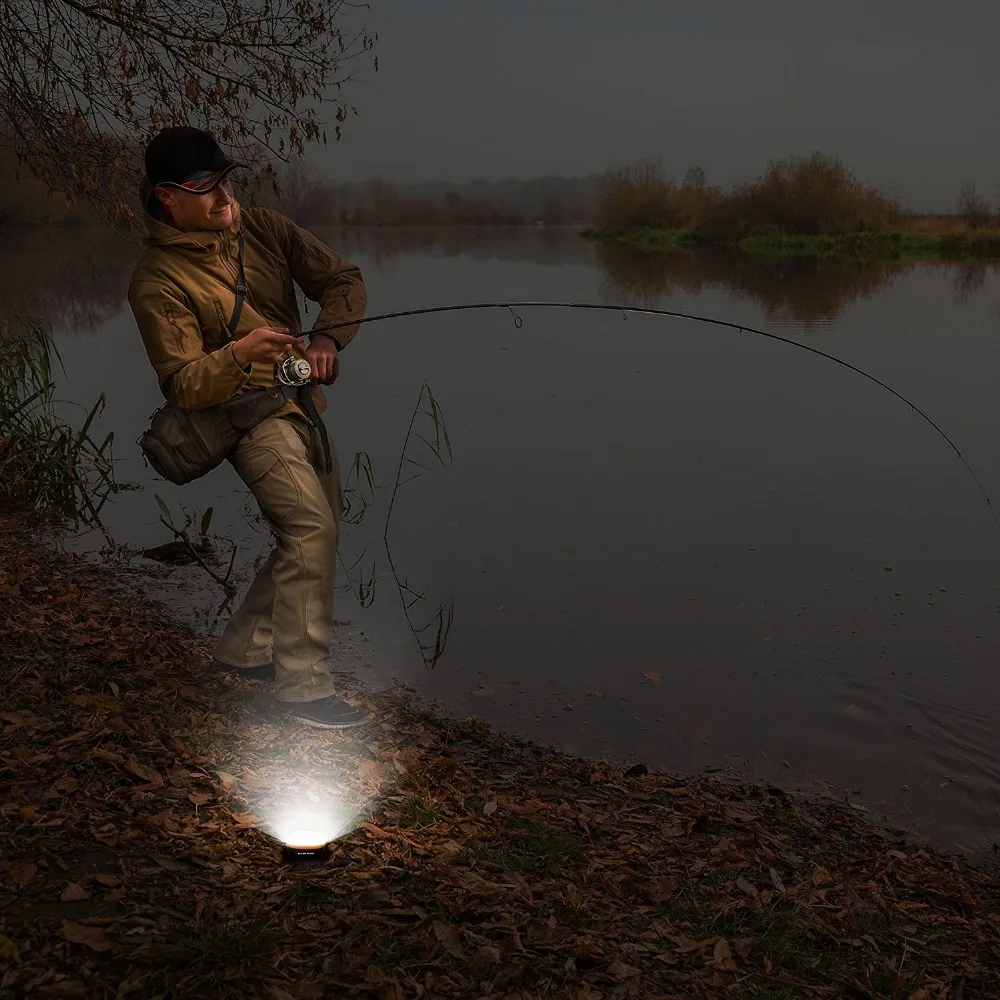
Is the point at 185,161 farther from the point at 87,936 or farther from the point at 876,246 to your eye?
the point at 876,246

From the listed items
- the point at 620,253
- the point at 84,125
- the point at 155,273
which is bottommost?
the point at 620,253

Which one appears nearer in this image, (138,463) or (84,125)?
(84,125)

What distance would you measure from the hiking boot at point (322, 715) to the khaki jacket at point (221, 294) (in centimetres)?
127

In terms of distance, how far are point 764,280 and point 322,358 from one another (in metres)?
31.4

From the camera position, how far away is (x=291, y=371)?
4.39m

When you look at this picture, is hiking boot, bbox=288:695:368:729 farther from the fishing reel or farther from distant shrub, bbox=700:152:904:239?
distant shrub, bbox=700:152:904:239

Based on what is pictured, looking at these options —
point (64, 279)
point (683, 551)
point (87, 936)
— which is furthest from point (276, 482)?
point (64, 279)

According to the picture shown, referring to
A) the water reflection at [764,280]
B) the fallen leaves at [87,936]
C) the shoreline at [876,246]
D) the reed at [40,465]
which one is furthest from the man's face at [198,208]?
the shoreline at [876,246]

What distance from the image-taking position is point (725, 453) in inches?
468

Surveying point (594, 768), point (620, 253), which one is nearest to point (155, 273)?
point (594, 768)

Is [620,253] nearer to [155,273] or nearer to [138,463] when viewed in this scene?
[138,463]

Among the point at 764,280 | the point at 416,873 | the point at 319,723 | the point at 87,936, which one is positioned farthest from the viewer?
the point at 764,280

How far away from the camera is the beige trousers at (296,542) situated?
14.2 ft

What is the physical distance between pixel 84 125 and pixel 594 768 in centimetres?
495
